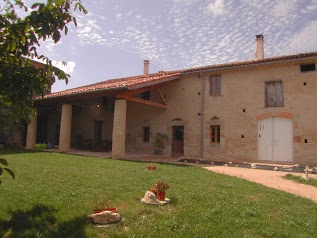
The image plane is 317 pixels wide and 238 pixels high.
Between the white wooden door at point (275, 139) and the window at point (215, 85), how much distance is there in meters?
2.89

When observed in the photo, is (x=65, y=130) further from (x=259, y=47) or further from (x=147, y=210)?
(x=147, y=210)

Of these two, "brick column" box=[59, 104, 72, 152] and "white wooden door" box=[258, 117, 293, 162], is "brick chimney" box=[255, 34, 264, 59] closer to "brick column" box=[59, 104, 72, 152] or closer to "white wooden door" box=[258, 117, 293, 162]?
"white wooden door" box=[258, 117, 293, 162]

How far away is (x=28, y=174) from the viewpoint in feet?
25.0

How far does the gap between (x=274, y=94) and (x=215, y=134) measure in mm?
3647

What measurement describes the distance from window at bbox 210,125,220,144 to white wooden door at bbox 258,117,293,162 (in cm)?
220

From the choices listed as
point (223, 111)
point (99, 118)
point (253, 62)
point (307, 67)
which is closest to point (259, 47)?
point (253, 62)

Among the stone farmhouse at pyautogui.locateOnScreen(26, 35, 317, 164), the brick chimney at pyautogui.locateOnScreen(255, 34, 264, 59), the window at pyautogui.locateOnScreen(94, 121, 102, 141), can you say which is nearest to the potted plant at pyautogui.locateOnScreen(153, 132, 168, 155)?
the stone farmhouse at pyautogui.locateOnScreen(26, 35, 317, 164)

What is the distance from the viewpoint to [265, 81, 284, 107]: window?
1374 cm

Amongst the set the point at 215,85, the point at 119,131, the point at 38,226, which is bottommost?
the point at 38,226

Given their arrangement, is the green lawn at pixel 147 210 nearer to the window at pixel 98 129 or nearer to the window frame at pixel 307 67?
the window frame at pixel 307 67

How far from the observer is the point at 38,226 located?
13.2 feet

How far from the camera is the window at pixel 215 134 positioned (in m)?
15.4

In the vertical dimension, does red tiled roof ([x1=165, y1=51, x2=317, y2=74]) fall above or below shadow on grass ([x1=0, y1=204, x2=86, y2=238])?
above

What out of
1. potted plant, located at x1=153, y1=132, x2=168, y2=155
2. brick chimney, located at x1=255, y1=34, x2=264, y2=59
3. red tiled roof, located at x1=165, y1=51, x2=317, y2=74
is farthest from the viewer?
potted plant, located at x1=153, y1=132, x2=168, y2=155
